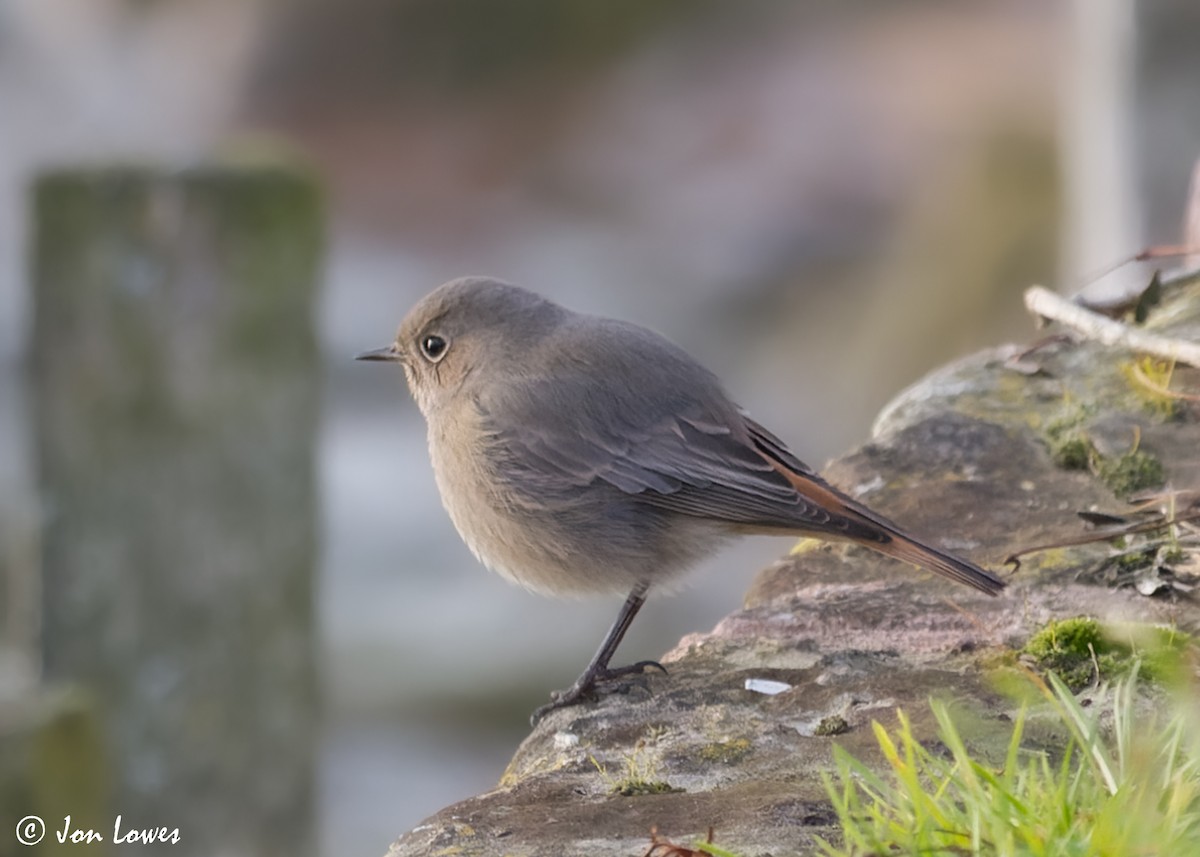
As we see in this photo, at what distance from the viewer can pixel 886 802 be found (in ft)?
7.66

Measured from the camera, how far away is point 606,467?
418 cm

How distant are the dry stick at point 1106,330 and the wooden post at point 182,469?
3.06 meters

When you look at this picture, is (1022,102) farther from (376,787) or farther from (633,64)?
(376,787)

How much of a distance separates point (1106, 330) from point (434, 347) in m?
2.02

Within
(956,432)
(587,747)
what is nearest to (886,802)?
(587,747)

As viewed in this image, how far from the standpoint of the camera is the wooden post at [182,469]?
19.8ft

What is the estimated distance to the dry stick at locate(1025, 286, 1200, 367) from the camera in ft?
12.8

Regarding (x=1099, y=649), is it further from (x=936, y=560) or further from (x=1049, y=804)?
(x=1049, y=804)

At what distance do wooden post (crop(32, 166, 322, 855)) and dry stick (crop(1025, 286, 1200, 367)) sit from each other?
3.06m

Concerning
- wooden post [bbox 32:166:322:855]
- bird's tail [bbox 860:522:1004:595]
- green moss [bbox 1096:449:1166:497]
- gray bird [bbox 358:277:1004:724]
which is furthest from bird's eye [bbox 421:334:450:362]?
green moss [bbox 1096:449:1166:497]

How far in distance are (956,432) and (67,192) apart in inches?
146

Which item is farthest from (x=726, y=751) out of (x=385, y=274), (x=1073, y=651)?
(x=385, y=274)

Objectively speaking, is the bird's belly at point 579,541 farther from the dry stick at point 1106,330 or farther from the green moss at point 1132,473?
the dry stick at point 1106,330

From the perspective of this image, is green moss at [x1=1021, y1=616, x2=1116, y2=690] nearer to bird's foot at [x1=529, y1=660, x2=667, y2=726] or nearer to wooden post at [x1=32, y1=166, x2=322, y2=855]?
bird's foot at [x1=529, y1=660, x2=667, y2=726]
